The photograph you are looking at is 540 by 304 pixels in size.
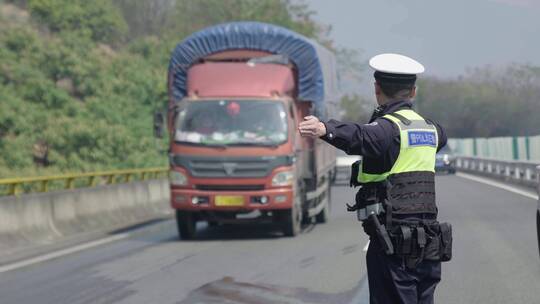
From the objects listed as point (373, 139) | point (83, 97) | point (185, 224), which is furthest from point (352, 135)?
point (83, 97)

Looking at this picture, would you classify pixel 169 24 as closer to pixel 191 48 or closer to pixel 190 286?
pixel 191 48

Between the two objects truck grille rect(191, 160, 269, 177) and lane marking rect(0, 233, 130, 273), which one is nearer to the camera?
lane marking rect(0, 233, 130, 273)

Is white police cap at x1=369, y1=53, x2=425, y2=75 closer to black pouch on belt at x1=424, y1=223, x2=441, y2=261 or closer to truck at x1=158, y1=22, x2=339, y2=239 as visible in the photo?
black pouch on belt at x1=424, y1=223, x2=441, y2=261

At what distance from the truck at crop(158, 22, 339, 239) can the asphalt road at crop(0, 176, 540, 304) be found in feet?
1.96

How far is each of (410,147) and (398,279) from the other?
68cm

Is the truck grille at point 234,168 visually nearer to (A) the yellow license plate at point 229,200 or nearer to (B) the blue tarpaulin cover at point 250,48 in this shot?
(A) the yellow license plate at point 229,200

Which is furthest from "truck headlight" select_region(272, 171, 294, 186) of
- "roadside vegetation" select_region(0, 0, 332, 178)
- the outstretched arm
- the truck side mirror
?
"roadside vegetation" select_region(0, 0, 332, 178)

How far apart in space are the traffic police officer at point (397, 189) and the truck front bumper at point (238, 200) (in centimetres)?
1141

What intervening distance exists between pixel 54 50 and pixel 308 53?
31.6 meters

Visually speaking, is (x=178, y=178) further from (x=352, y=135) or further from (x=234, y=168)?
(x=352, y=135)

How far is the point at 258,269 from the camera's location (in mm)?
13273

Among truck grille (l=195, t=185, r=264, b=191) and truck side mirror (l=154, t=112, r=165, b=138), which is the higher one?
truck side mirror (l=154, t=112, r=165, b=138)

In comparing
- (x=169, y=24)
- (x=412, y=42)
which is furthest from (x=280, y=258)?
(x=169, y=24)

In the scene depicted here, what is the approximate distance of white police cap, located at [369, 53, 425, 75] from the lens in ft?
18.6
